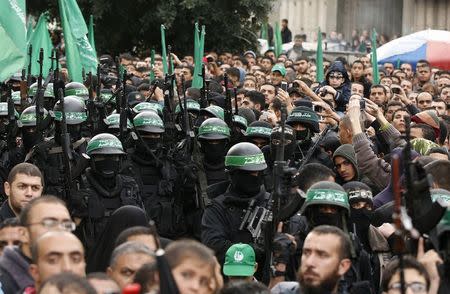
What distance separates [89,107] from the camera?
53.6 ft

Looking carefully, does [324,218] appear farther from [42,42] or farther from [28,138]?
[42,42]

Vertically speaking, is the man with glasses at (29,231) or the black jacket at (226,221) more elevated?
the man with glasses at (29,231)

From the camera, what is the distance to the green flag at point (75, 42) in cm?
1883

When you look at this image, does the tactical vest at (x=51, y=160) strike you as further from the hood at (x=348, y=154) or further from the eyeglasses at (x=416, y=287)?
the eyeglasses at (x=416, y=287)

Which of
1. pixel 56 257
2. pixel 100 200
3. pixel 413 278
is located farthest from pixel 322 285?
pixel 100 200

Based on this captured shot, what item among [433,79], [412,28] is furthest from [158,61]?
[412,28]

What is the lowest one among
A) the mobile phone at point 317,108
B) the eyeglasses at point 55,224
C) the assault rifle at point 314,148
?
the assault rifle at point 314,148

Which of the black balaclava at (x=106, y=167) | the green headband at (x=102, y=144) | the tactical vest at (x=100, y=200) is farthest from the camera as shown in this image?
the green headband at (x=102, y=144)

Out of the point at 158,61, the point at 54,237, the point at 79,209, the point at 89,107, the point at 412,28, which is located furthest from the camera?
the point at 412,28

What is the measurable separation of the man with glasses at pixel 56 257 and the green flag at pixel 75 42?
10741 millimetres

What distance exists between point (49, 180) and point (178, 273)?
19.6 feet

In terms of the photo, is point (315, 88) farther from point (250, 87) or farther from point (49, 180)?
point (49, 180)

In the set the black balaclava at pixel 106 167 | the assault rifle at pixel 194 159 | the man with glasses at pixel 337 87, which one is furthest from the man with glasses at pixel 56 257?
the man with glasses at pixel 337 87

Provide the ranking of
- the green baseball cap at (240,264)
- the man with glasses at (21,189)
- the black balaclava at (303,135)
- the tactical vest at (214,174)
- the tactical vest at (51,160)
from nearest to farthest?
1. the green baseball cap at (240,264)
2. the man with glasses at (21,189)
3. the tactical vest at (51,160)
4. the tactical vest at (214,174)
5. the black balaclava at (303,135)
